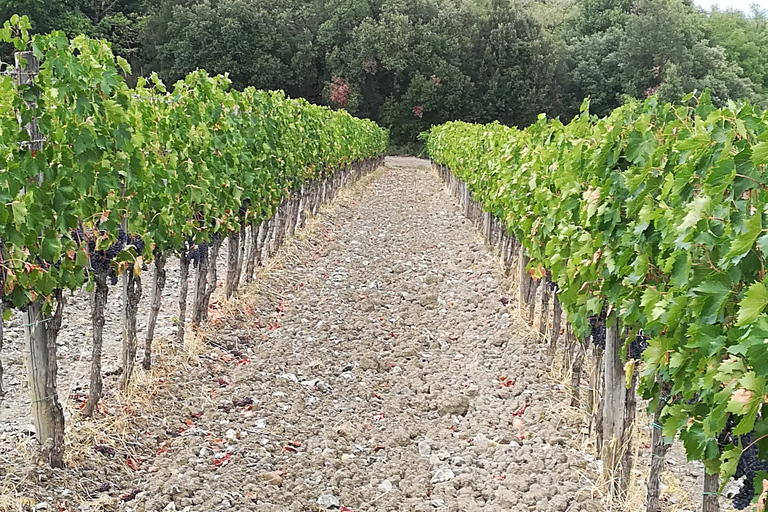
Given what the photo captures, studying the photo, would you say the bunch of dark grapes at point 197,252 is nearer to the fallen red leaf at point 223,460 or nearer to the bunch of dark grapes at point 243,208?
the bunch of dark grapes at point 243,208

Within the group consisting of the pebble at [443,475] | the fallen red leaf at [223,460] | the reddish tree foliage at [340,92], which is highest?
the reddish tree foliage at [340,92]

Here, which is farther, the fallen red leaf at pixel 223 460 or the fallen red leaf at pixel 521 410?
the fallen red leaf at pixel 521 410

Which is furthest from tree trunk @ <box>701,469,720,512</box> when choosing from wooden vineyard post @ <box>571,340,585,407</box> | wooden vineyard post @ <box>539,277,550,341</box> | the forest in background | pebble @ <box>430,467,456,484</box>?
the forest in background

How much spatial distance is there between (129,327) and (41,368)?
1.01 m

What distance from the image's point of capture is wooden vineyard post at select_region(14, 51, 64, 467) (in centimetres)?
408

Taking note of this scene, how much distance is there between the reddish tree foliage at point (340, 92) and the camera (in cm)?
4022

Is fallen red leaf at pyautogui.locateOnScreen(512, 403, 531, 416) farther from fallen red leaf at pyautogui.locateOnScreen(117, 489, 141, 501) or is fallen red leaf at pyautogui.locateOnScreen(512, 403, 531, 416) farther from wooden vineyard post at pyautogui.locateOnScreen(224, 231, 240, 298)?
wooden vineyard post at pyautogui.locateOnScreen(224, 231, 240, 298)

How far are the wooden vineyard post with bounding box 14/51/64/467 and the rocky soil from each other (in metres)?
0.13

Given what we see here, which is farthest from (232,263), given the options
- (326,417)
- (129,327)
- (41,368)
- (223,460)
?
(41,368)

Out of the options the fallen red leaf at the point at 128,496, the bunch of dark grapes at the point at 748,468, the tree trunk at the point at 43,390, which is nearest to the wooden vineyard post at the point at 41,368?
the tree trunk at the point at 43,390

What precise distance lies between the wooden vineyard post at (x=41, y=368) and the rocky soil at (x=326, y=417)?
0.43 feet

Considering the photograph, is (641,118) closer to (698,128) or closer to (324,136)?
(698,128)

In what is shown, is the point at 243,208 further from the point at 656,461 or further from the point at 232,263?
the point at 656,461

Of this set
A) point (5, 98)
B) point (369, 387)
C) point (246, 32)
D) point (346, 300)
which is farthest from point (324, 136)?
point (246, 32)
